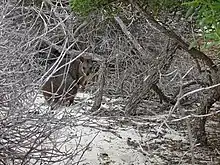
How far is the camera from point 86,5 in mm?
2387

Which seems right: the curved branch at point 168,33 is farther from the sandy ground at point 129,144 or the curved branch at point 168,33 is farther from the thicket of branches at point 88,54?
the sandy ground at point 129,144

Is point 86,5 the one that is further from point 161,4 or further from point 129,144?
point 129,144

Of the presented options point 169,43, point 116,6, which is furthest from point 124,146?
point 116,6

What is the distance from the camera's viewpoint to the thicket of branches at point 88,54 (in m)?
2.29

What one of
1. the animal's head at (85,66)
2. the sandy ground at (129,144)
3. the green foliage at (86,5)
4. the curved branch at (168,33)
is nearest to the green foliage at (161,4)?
the curved branch at (168,33)

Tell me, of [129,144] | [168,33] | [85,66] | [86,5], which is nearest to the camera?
[86,5]

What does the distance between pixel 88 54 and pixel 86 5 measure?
5.55ft

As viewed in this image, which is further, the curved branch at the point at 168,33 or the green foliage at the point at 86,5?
the curved branch at the point at 168,33

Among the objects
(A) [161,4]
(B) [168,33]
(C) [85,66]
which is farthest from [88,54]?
(A) [161,4]

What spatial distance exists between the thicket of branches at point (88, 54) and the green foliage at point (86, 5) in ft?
0.57

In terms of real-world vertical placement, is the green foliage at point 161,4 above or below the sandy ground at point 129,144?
above

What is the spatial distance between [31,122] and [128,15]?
5.97 feet

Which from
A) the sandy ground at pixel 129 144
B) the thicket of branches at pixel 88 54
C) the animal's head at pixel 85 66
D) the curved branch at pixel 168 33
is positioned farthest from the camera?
the animal's head at pixel 85 66

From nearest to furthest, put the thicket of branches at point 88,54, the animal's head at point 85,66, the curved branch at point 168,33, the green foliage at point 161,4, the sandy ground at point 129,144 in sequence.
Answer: the thicket of branches at point 88,54, the green foliage at point 161,4, the curved branch at point 168,33, the sandy ground at point 129,144, the animal's head at point 85,66
